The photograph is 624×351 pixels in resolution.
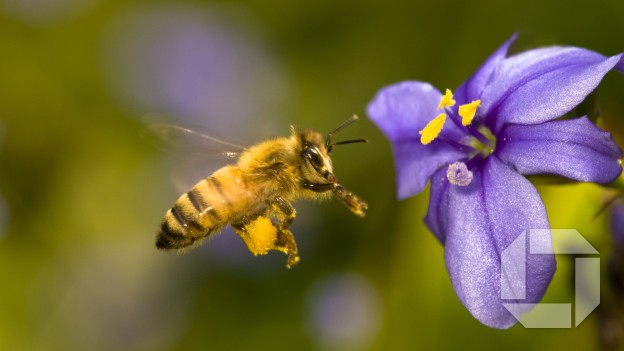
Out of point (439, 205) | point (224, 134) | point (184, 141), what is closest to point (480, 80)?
point (439, 205)

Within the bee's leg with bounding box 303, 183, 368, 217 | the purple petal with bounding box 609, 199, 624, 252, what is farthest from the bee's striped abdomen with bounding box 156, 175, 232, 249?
the purple petal with bounding box 609, 199, 624, 252

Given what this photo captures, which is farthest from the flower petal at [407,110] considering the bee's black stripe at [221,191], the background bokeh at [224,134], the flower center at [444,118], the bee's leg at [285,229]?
the background bokeh at [224,134]

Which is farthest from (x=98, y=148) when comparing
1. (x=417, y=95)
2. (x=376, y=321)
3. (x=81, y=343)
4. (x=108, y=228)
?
(x=417, y=95)

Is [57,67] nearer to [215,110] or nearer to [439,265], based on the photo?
[215,110]

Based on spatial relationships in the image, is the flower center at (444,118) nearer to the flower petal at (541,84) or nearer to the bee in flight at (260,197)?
the flower petal at (541,84)

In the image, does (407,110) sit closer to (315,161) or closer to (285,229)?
(315,161)

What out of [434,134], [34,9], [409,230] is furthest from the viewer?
[34,9]

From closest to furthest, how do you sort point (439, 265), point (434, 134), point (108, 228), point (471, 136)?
point (434, 134)
point (471, 136)
point (439, 265)
point (108, 228)
